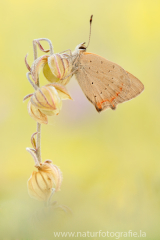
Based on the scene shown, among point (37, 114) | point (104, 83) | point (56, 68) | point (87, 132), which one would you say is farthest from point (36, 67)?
point (87, 132)

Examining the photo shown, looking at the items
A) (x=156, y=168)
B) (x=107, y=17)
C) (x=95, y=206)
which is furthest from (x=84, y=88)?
(x=107, y=17)

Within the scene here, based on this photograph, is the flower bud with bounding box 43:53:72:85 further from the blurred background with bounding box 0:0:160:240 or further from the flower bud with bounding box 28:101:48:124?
the blurred background with bounding box 0:0:160:240

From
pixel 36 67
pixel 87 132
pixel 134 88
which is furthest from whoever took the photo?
pixel 87 132

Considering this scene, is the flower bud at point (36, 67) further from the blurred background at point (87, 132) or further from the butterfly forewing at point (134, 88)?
the butterfly forewing at point (134, 88)

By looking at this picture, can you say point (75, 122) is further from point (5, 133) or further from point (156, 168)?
point (156, 168)

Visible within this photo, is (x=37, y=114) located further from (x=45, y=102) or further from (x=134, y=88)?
(x=134, y=88)

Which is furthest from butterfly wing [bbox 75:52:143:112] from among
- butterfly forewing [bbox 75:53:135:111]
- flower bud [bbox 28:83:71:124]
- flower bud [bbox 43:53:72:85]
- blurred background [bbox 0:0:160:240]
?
flower bud [bbox 28:83:71:124]
